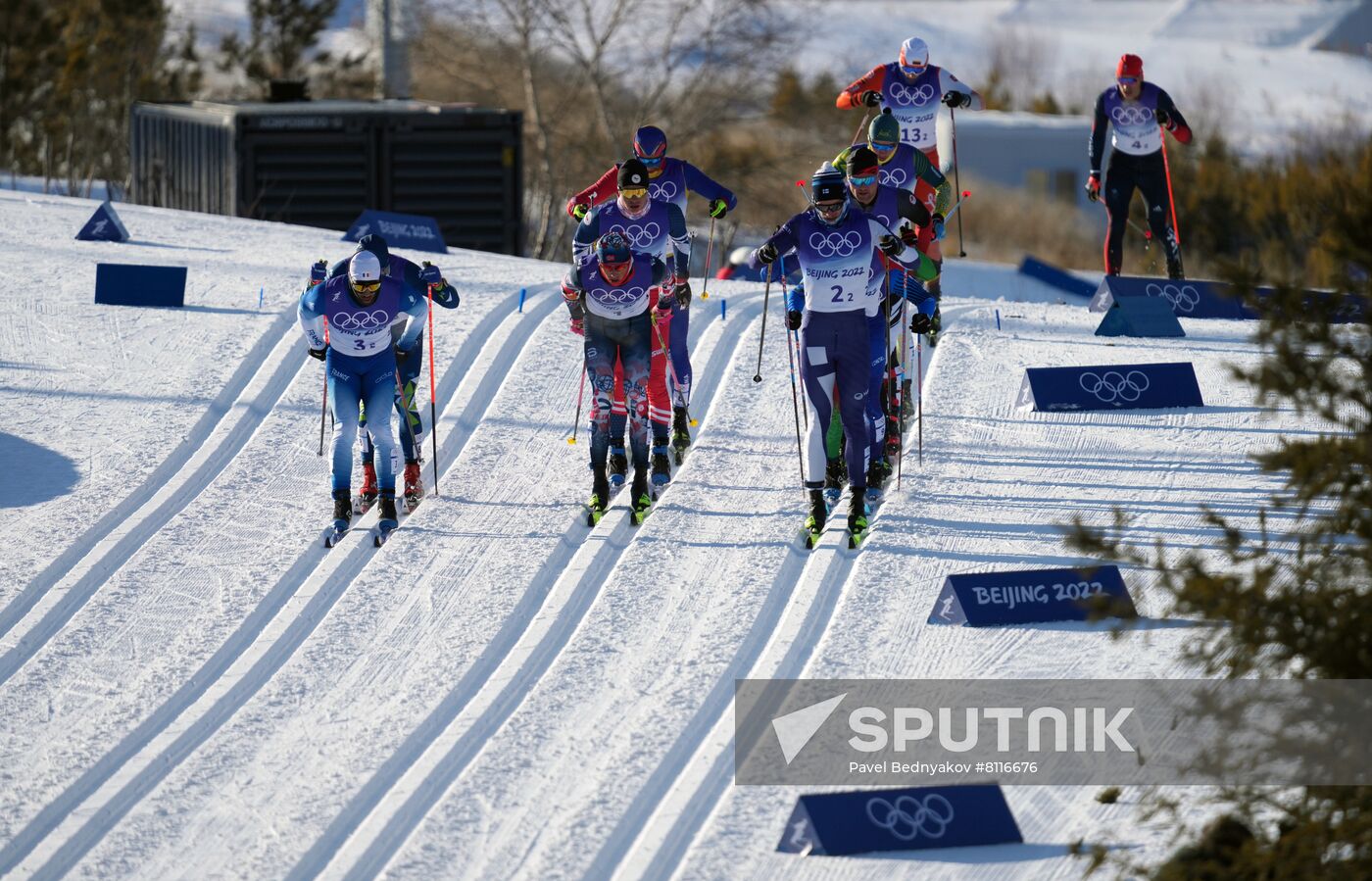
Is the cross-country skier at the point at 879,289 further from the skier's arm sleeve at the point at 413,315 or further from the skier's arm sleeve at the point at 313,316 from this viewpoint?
the skier's arm sleeve at the point at 313,316

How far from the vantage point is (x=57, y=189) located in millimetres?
24312

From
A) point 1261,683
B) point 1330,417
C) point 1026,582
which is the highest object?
point 1330,417

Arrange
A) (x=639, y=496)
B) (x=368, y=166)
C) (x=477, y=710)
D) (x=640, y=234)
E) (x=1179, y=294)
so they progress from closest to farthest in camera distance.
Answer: (x=477, y=710)
(x=639, y=496)
(x=640, y=234)
(x=1179, y=294)
(x=368, y=166)

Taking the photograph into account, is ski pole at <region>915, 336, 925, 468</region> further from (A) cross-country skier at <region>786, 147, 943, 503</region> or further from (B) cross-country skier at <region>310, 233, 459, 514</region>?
(B) cross-country skier at <region>310, 233, 459, 514</region>

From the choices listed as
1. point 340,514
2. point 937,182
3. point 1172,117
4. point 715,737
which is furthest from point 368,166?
point 715,737

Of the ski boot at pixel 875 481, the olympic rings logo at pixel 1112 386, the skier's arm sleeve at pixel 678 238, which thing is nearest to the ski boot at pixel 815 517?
the ski boot at pixel 875 481

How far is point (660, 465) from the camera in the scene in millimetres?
11133

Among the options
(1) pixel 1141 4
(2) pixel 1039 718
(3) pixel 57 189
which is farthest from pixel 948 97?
(1) pixel 1141 4

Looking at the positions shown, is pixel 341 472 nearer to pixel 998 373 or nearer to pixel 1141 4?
pixel 998 373

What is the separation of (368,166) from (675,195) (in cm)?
1103

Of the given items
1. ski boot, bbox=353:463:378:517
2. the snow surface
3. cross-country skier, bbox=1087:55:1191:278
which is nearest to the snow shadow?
the snow surface

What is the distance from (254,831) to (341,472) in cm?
336

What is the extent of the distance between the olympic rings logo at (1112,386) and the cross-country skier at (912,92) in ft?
6.61

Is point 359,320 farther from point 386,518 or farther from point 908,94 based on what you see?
point 908,94
